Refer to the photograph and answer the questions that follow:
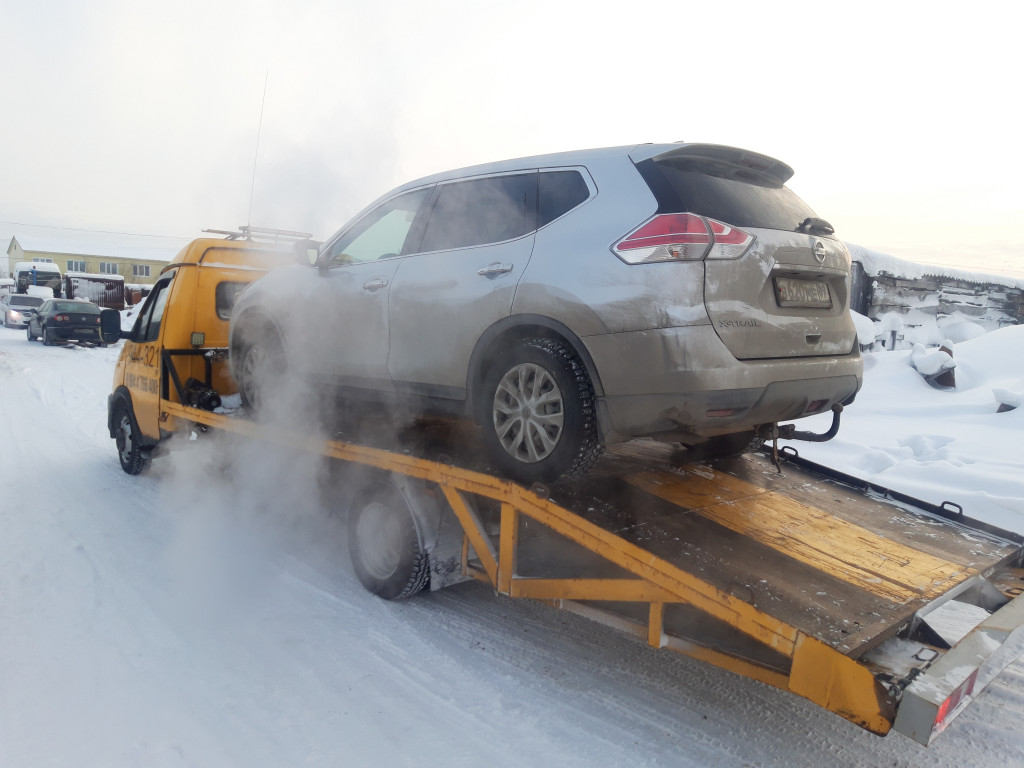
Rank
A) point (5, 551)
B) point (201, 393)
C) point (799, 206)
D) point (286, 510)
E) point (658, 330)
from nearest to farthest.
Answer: point (658, 330), point (799, 206), point (5, 551), point (286, 510), point (201, 393)

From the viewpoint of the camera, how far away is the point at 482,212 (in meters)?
3.78

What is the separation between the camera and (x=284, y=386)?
488 cm

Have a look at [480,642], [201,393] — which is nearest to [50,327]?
[201,393]

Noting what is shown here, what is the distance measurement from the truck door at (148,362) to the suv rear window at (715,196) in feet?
16.4

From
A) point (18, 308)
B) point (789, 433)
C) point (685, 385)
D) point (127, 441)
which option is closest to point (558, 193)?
point (685, 385)

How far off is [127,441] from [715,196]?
6.22 metres

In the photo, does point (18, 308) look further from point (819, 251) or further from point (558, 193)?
point (819, 251)

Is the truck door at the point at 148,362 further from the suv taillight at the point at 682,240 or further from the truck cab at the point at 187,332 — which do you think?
the suv taillight at the point at 682,240

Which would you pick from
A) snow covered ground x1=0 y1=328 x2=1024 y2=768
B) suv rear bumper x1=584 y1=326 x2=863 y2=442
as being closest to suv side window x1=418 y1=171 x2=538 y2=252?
suv rear bumper x1=584 y1=326 x2=863 y2=442

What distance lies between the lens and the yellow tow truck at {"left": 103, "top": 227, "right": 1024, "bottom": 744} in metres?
2.33

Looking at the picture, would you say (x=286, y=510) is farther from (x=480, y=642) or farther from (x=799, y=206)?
(x=799, y=206)

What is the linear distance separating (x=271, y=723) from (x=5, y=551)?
9.91 ft

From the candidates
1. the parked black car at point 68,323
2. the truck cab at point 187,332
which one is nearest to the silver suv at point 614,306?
the truck cab at point 187,332

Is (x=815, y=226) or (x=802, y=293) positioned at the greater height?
(x=815, y=226)
